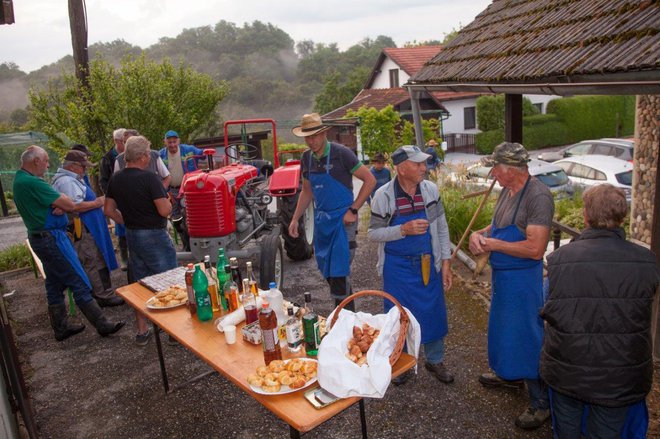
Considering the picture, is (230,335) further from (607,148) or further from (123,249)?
(607,148)

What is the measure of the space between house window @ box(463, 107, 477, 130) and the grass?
84.8ft

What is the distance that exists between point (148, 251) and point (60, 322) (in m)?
1.43

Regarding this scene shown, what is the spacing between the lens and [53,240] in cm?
500

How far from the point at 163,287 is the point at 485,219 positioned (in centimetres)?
483

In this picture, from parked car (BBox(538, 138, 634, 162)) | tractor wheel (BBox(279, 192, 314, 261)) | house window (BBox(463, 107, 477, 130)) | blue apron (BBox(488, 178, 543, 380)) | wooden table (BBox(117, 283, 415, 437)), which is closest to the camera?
wooden table (BBox(117, 283, 415, 437))

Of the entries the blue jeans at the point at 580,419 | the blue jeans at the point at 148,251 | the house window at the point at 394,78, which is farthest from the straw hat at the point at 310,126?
the house window at the point at 394,78

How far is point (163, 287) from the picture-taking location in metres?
4.02

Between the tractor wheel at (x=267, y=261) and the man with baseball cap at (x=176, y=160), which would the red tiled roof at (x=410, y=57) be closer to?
the man with baseball cap at (x=176, y=160)

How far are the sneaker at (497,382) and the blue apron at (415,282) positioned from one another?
0.50 meters

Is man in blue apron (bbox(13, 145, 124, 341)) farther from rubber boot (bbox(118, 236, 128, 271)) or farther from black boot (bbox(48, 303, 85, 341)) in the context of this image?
rubber boot (bbox(118, 236, 128, 271))

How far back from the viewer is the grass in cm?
823

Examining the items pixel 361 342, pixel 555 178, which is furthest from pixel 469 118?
pixel 361 342

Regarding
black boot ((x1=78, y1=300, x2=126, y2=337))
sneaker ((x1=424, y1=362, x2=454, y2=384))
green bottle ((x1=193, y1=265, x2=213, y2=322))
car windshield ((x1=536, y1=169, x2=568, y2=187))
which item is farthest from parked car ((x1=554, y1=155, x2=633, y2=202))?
green bottle ((x1=193, y1=265, x2=213, y2=322))

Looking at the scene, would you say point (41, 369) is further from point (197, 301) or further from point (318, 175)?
point (318, 175)
